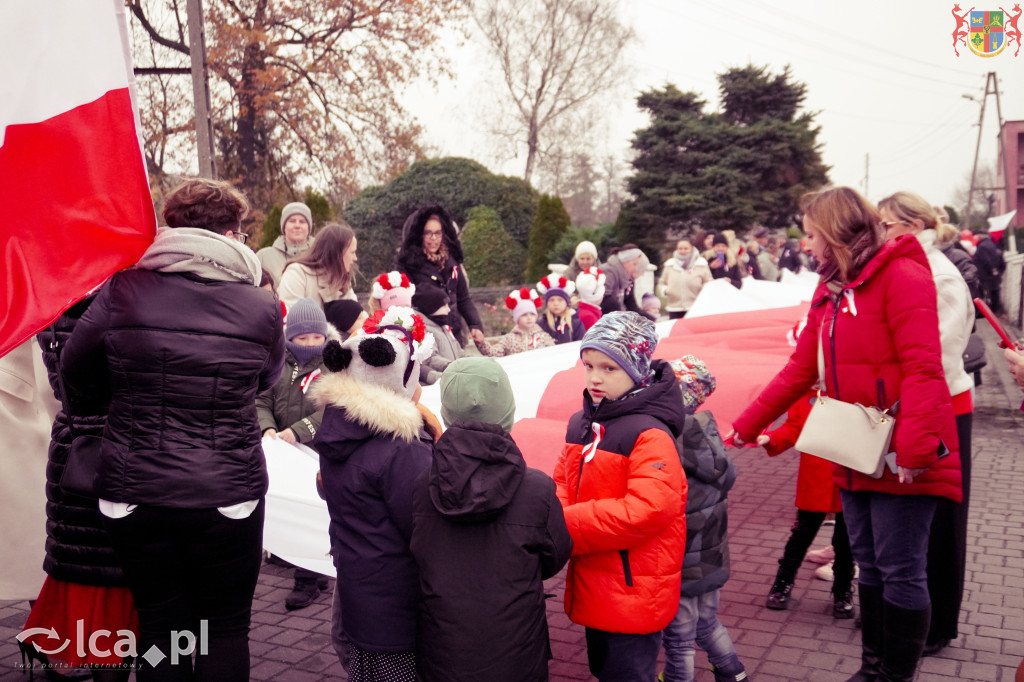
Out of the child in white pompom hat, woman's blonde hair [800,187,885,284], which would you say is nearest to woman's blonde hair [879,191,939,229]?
woman's blonde hair [800,187,885,284]

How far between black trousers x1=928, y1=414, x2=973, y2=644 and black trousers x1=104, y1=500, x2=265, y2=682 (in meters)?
2.71

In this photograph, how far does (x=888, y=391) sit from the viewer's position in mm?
3189

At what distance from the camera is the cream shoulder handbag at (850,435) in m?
3.13

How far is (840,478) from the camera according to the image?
332 centimetres

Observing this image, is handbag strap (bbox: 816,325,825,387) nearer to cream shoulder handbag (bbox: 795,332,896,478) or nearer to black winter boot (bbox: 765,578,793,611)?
cream shoulder handbag (bbox: 795,332,896,478)

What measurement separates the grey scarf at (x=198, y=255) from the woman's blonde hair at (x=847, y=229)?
2100 millimetres

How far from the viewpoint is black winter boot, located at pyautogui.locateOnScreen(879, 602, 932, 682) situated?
3.25 metres

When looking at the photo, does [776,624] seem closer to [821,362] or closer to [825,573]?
[825,573]

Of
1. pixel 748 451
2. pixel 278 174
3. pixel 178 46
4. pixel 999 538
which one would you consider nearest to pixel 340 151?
pixel 278 174

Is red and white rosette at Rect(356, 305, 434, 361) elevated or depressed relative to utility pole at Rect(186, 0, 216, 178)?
depressed

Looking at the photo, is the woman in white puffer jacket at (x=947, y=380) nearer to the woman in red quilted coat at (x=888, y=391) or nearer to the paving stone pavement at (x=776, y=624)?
the paving stone pavement at (x=776, y=624)

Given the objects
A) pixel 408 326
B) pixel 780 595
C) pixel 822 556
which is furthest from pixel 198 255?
pixel 822 556

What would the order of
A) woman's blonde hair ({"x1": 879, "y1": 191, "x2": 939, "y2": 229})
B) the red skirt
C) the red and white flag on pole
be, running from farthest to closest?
1. woman's blonde hair ({"x1": 879, "y1": 191, "x2": 939, "y2": 229})
2. the red skirt
3. the red and white flag on pole

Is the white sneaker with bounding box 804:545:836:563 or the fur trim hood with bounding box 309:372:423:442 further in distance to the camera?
the white sneaker with bounding box 804:545:836:563
